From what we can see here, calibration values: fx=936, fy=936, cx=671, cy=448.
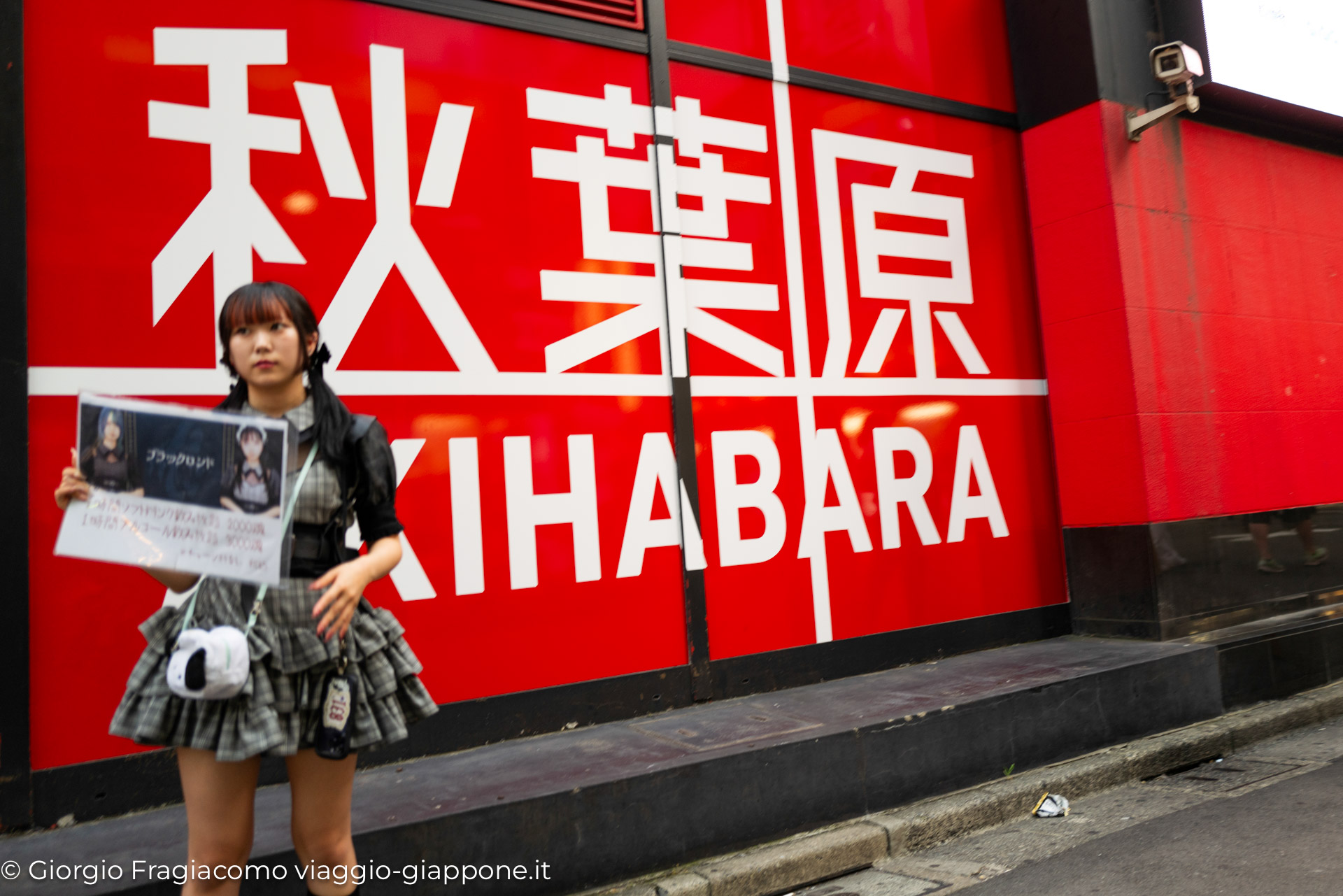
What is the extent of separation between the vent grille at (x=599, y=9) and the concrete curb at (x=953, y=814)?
3.90 metres

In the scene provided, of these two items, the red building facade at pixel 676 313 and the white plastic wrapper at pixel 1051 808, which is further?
the white plastic wrapper at pixel 1051 808

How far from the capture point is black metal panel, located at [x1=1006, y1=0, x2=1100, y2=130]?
579 cm

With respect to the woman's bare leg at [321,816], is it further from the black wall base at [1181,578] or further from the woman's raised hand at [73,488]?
the black wall base at [1181,578]

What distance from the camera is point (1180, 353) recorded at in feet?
18.9

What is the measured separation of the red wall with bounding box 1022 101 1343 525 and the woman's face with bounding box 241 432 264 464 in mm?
5046

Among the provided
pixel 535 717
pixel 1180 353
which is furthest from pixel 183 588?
pixel 1180 353

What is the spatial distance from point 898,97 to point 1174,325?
2207 mm

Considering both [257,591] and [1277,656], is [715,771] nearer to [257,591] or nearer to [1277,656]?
[257,591]

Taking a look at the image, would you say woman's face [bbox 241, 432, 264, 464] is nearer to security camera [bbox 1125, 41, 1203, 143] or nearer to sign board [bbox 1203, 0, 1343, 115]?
security camera [bbox 1125, 41, 1203, 143]

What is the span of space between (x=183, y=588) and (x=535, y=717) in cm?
227

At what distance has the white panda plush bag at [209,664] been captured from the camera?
1.92 metres

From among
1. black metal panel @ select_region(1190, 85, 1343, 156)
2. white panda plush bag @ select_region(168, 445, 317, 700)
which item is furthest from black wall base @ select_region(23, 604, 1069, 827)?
black metal panel @ select_region(1190, 85, 1343, 156)

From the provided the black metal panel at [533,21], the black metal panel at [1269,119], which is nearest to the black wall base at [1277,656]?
the black metal panel at [1269,119]

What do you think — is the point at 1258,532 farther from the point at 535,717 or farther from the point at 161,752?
the point at 161,752
